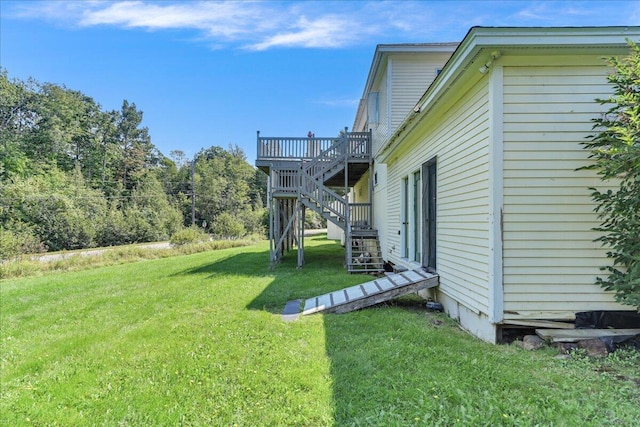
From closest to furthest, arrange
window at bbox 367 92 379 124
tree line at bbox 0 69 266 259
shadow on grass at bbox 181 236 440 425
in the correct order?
shadow on grass at bbox 181 236 440 425, window at bbox 367 92 379 124, tree line at bbox 0 69 266 259

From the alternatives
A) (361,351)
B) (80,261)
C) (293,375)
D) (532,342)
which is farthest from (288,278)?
(80,261)

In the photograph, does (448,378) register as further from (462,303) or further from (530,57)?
(530,57)

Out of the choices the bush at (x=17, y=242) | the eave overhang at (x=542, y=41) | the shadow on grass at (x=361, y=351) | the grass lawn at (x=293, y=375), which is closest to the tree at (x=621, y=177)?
the eave overhang at (x=542, y=41)

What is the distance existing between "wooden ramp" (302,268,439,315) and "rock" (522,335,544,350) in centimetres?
179

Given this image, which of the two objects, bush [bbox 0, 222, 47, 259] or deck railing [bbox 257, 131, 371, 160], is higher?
deck railing [bbox 257, 131, 371, 160]

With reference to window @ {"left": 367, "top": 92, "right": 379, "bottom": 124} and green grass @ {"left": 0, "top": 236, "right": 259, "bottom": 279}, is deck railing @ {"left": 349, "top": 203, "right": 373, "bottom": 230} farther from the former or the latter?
green grass @ {"left": 0, "top": 236, "right": 259, "bottom": 279}

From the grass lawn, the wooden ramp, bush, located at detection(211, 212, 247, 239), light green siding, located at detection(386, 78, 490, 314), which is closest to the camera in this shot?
the grass lawn

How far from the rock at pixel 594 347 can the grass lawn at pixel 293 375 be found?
10 cm

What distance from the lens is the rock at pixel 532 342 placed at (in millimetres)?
3254

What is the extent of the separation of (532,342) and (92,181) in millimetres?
A: 43468

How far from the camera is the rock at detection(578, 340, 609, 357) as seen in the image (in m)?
2.97

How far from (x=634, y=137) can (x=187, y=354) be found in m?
4.60

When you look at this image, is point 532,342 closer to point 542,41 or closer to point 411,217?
point 542,41

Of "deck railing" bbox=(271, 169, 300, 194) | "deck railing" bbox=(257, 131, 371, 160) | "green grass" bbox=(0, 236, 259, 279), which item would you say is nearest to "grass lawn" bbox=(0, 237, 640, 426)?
"deck railing" bbox=(271, 169, 300, 194)
